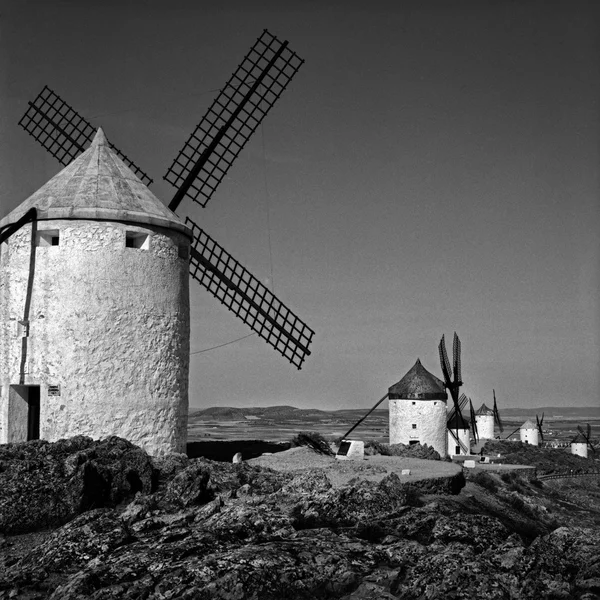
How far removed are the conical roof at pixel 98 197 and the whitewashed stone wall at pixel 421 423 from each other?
16412 mm

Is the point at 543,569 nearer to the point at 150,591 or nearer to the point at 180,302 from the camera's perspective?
the point at 150,591

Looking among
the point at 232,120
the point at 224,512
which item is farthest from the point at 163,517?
the point at 232,120

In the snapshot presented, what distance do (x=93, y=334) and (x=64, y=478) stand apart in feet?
10.9

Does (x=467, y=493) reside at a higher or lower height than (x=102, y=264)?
lower

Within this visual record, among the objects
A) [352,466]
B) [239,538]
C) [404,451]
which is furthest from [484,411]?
[239,538]

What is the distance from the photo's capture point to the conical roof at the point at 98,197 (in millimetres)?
15289

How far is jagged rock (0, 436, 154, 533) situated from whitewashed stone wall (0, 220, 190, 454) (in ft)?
3.65

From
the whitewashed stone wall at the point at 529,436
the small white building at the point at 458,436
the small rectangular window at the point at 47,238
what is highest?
the small rectangular window at the point at 47,238

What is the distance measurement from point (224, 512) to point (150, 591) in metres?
2.83

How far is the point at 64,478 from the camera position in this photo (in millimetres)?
12523

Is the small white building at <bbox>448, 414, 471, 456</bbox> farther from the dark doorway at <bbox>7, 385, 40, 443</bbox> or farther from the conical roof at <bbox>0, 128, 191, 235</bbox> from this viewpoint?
the dark doorway at <bbox>7, 385, 40, 443</bbox>

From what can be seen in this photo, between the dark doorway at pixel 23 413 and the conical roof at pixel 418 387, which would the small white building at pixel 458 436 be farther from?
the dark doorway at pixel 23 413

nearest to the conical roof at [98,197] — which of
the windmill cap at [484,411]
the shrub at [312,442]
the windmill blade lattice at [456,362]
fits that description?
the shrub at [312,442]

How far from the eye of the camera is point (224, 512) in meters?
11.0
